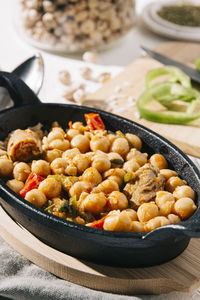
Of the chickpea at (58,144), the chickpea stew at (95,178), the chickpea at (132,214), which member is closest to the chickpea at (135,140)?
the chickpea stew at (95,178)

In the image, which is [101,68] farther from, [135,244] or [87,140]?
[135,244]

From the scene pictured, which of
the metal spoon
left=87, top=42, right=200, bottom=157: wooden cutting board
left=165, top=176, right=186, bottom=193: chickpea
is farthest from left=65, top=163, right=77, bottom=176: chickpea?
the metal spoon

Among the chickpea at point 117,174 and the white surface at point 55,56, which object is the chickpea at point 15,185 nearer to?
the chickpea at point 117,174

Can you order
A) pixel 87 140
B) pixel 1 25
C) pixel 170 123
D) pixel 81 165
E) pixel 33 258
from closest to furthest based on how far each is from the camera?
pixel 33 258, pixel 81 165, pixel 87 140, pixel 170 123, pixel 1 25

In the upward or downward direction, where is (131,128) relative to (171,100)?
upward

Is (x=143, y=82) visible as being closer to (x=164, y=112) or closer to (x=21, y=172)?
(x=164, y=112)

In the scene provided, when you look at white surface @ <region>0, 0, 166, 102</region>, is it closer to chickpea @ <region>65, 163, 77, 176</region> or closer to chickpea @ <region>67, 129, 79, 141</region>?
chickpea @ <region>67, 129, 79, 141</region>

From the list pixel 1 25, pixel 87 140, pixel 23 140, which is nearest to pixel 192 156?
pixel 87 140
